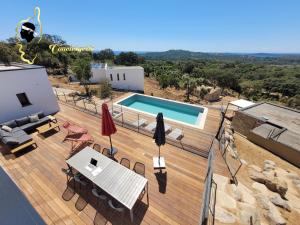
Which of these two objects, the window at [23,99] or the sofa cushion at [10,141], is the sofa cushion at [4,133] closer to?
the sofa cushion at [10,141]

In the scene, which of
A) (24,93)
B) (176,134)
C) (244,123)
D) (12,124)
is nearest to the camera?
(12,124)

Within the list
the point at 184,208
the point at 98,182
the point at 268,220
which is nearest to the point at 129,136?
the point at 98,182

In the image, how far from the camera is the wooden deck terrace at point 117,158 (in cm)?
435

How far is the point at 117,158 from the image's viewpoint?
645cm

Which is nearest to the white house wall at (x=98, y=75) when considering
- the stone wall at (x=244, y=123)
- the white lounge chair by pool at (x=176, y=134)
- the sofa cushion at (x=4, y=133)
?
the sofa cushion at (x=4, y=133)

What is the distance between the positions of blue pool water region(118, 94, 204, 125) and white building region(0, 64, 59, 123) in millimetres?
5879

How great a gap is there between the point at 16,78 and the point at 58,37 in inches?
3269

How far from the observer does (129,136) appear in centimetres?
791

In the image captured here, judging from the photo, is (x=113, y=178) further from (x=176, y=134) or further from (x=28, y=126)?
(x=28, y=126)

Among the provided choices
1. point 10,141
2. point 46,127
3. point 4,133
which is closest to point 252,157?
point 46,127

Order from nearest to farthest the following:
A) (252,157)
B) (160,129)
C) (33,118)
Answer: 1. (160,129)
2. (33,118)
3. (252,157)

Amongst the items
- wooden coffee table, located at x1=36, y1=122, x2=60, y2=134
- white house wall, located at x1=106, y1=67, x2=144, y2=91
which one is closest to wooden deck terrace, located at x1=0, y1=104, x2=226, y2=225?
wooden coffee table, located at x1=36, y1=122, x2=60, y2=134

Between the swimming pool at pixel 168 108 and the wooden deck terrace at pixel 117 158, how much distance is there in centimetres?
509

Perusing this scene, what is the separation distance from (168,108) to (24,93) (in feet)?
35.7
